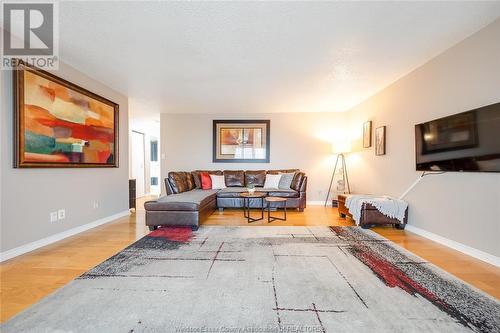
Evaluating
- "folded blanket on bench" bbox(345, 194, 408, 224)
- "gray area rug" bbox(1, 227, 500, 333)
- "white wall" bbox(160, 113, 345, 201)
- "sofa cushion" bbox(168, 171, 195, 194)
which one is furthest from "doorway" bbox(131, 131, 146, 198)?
"folded blanket on bench" bbox(345, 194, 408, 224)

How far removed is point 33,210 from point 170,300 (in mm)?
2300

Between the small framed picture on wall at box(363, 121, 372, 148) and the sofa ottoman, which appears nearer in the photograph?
the sofa ottoman

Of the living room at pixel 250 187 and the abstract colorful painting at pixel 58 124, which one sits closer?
the living room at pixel 250 187

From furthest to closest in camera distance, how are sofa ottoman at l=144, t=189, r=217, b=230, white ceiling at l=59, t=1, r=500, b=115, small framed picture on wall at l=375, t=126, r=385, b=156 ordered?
small framed picture on wall at l=375, t=126, r=385, b=156 < sofa ottoman at l=144, t=189, r=217, b=230 < white ceiling at l=59, t=1, r=500, b=115

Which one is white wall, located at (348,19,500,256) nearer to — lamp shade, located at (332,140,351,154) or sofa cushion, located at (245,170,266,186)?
lamp shade, located at (332,140,351,154)

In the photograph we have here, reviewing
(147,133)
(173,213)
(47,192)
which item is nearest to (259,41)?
(173,213)

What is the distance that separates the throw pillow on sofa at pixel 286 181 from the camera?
16.9 feet

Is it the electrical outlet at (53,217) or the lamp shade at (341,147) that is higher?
the lamp shade at (341,147)

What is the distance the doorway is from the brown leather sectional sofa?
2920mm

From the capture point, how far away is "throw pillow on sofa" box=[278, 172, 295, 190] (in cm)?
516

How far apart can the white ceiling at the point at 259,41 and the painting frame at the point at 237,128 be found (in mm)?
1782

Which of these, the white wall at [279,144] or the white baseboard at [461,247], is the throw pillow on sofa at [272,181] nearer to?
the white wall at [279,144]

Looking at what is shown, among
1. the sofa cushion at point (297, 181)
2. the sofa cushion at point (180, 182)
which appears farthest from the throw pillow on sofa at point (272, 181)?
the sofa cushion at point (180, 182)

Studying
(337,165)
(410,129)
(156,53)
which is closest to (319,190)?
(337,165)
